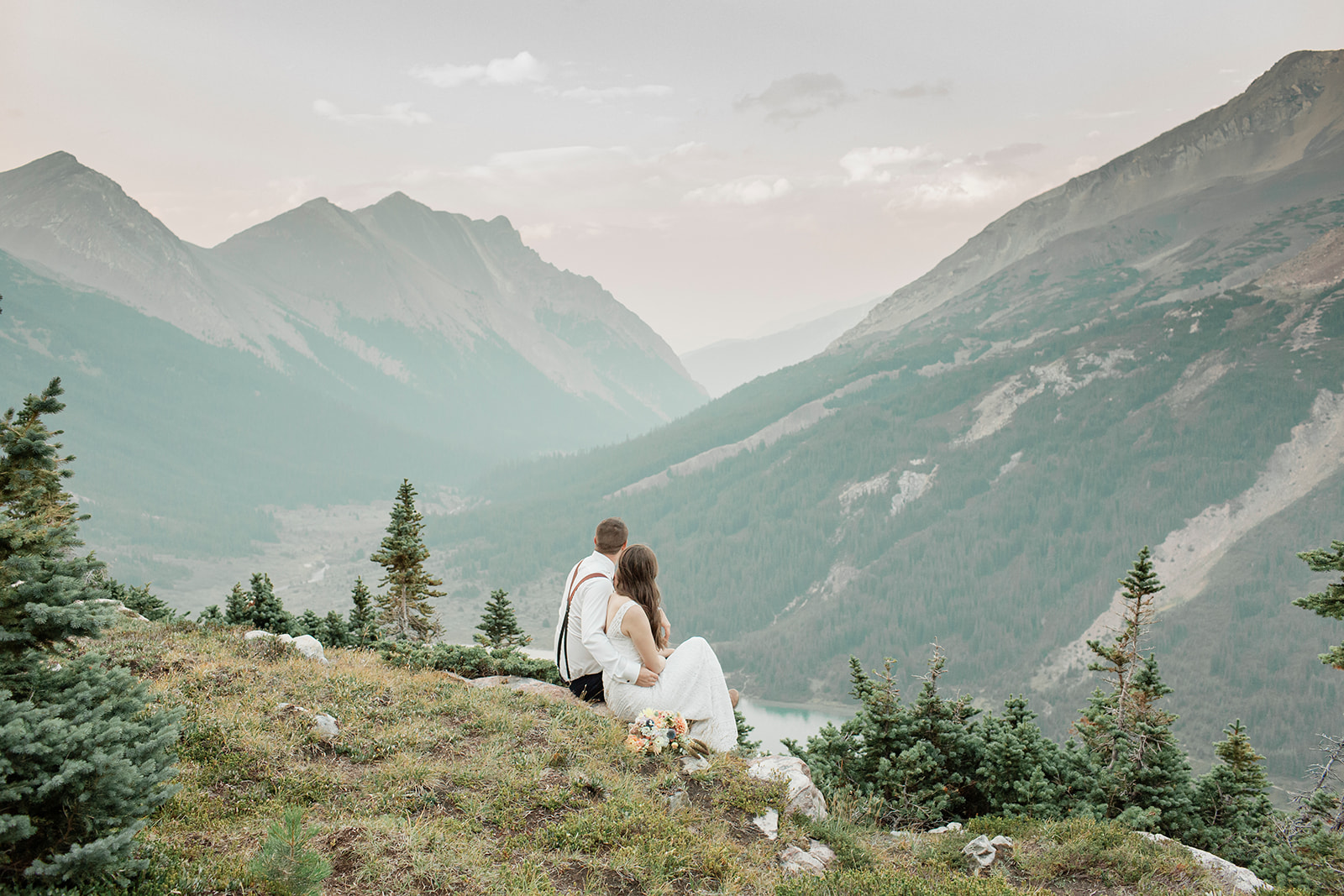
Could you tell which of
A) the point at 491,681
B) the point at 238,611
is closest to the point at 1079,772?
the point at 491,681

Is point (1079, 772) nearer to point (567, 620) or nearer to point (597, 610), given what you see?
point (597, 610)

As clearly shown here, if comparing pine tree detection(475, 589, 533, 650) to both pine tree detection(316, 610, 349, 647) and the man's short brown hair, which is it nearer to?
pine tree detection(316, 610, 349, 647)

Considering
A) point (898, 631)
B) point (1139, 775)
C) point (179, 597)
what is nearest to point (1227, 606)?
point (898, 631)

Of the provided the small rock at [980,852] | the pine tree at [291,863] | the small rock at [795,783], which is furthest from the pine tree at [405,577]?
the pine tree at [291,863]

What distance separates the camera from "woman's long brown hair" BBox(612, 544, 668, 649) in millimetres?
9984

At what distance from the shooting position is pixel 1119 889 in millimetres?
9008

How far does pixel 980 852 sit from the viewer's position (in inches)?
384

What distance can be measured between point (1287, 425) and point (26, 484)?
256 metres

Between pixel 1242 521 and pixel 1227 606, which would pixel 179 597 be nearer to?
pixel 1227 606

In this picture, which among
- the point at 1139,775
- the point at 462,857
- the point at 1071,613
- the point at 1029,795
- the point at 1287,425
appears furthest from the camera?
the point at 1287,425

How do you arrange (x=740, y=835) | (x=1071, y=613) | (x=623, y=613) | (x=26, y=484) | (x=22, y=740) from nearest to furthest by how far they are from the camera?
1. (x=22, y=740)
2. (x=26, y=484)
3. (x=740, y=835)
4. (x=623, y=613)
5. (x=1071, y=613)

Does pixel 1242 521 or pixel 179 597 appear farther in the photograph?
pixel 179 597

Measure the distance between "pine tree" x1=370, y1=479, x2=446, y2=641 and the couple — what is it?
21.0 meters

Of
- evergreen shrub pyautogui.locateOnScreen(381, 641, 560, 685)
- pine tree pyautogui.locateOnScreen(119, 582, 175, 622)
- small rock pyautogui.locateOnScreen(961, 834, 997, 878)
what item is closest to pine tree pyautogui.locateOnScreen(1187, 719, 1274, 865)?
small rock pyautogui.locateOnScreen(961, 834, 997, 878)
